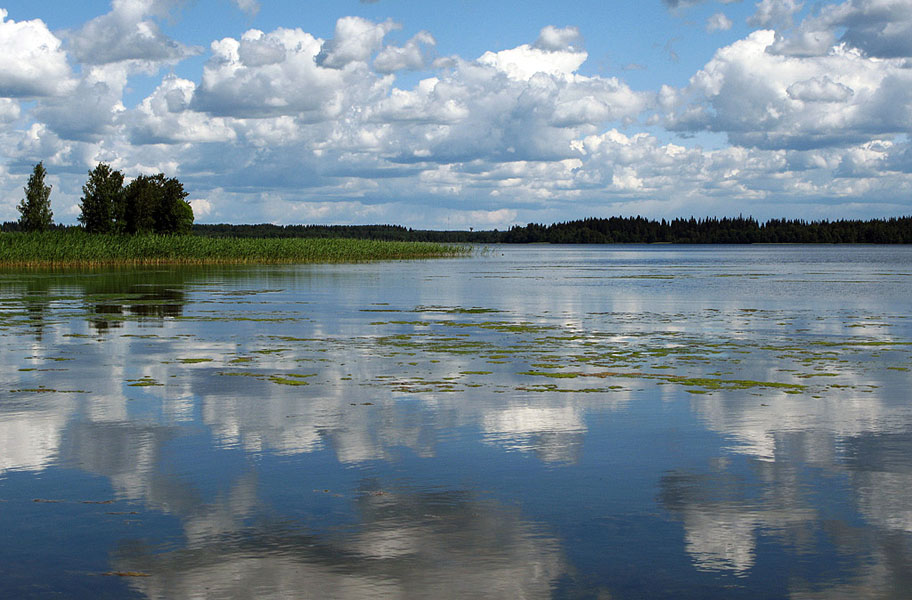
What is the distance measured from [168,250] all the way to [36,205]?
1657 centimetres

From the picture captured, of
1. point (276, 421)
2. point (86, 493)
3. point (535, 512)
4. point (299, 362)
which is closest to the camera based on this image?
point (535, 512)

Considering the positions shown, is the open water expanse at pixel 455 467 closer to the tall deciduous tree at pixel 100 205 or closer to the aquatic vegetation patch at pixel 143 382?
the aquatic vegetation patch at pixel 143 382

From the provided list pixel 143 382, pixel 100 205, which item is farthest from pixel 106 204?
pixel 143 382

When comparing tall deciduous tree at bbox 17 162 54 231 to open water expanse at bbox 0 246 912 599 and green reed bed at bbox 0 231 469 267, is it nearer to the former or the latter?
green reed bed at bbox 0 231 469 267

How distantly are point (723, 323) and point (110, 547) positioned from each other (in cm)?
2355

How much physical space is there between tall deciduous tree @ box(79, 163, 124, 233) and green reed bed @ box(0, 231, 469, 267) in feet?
20.9

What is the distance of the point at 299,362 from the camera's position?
64.0ft

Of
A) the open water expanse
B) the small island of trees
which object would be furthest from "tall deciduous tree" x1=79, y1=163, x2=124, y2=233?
the open water expanse

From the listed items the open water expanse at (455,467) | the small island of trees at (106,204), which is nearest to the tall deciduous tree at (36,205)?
the small island of trees at (106,204)

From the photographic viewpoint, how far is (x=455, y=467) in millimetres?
10531

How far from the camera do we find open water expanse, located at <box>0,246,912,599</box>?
24.0 feet

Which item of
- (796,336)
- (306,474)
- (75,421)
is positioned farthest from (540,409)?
(796,336)

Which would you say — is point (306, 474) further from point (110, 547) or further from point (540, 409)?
point (540, 409)

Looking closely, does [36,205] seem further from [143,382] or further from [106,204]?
[143,382]
